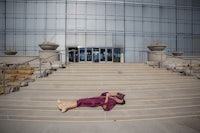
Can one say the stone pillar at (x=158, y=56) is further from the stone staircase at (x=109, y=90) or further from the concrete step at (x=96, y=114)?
the concrete step at (x=96, y=114)

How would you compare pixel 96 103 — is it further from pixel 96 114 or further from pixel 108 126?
pixel 108 126

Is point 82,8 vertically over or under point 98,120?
over

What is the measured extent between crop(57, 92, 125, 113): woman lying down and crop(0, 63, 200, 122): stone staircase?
17 cm

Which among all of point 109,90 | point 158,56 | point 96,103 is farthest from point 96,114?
point 158,56

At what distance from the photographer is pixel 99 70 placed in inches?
451

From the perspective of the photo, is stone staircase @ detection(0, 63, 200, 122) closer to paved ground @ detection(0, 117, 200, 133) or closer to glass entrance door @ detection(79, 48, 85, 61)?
paved ground @ detection(0, 117, 200, 133)

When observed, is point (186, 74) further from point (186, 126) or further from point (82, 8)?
point (82, 8)

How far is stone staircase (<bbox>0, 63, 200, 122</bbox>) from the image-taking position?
529 centimetres

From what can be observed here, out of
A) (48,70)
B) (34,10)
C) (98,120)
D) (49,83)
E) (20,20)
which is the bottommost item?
(98,120)

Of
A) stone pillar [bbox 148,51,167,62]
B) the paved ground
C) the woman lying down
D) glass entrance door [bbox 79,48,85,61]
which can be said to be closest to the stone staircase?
the woman lying down

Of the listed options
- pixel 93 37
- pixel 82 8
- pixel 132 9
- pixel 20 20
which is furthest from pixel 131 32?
pixel 20 20

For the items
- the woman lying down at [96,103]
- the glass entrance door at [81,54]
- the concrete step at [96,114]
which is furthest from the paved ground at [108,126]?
the glass entrance door at [81,54]

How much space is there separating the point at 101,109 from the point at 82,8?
77.7 feet

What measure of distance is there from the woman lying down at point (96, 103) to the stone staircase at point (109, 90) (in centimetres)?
17
